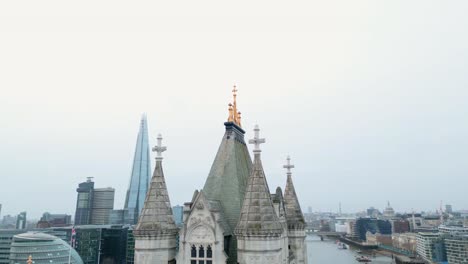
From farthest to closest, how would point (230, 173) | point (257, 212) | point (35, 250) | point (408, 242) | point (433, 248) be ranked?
point (408, 242)
point (433, 248)
point (35, 250)
point (230, 173)
point (257, 212)

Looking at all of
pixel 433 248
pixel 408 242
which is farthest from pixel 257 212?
pixel 408 242

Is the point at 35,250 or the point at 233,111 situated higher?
the point at 233,111

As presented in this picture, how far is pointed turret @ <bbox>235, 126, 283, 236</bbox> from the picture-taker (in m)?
14.7

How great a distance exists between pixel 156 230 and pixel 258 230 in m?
4.82

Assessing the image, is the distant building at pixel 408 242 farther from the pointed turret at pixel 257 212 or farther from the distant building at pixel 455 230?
the pointed turret at pixel 257 212

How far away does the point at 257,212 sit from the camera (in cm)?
1503

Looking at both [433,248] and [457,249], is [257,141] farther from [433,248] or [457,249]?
[433,248]

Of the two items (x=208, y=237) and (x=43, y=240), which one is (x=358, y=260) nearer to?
(x=43, y=240)

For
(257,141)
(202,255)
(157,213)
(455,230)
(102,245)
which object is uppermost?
(257,141)

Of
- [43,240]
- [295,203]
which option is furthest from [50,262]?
[295,203]

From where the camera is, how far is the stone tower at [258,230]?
1460 centimetres

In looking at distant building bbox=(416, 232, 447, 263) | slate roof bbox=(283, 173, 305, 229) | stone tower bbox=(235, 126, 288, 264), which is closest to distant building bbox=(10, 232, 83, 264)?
slate roof bbox=(283, 173, 305, 229)

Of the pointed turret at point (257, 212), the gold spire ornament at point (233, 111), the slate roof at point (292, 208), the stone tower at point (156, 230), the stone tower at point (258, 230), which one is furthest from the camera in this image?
the slate roof at point (292, 208)

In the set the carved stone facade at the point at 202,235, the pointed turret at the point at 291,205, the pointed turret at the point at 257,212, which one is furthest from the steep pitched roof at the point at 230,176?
the pointed turret at the point at 291,205
